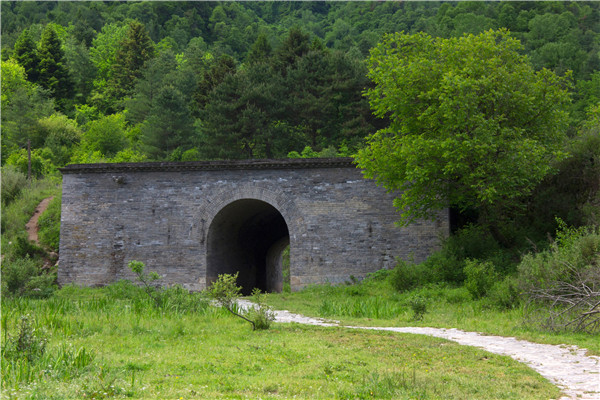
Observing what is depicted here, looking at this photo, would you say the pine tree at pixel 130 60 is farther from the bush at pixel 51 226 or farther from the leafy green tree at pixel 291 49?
the bush at pixel 51 226

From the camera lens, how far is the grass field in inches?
259

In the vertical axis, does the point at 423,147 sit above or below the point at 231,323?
above

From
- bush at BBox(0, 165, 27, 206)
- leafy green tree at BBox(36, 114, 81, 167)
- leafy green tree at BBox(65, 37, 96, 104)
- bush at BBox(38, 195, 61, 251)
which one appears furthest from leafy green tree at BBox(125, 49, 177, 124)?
bush at BBox(38, 195, 61, 251)

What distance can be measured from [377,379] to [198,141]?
111 feet

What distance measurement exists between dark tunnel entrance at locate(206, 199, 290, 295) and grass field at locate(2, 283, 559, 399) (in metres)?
11.0

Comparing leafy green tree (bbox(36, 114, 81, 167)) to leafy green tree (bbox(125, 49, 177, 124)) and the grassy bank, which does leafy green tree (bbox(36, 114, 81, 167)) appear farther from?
the grassy bank

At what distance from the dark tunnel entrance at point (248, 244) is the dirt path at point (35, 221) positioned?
8.85m

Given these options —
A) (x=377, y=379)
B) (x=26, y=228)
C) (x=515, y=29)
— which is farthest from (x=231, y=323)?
(x=515, y=29)

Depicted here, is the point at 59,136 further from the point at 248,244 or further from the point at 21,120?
the point at 248,244

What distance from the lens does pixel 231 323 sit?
40.2ft

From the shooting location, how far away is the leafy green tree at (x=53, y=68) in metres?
54.2

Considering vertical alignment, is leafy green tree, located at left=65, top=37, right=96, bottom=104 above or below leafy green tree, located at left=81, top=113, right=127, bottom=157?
above

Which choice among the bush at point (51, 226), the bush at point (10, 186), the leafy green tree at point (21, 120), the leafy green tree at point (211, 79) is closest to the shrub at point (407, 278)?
the bush at point (51, 226)

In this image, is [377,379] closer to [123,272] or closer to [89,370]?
[89,370]
